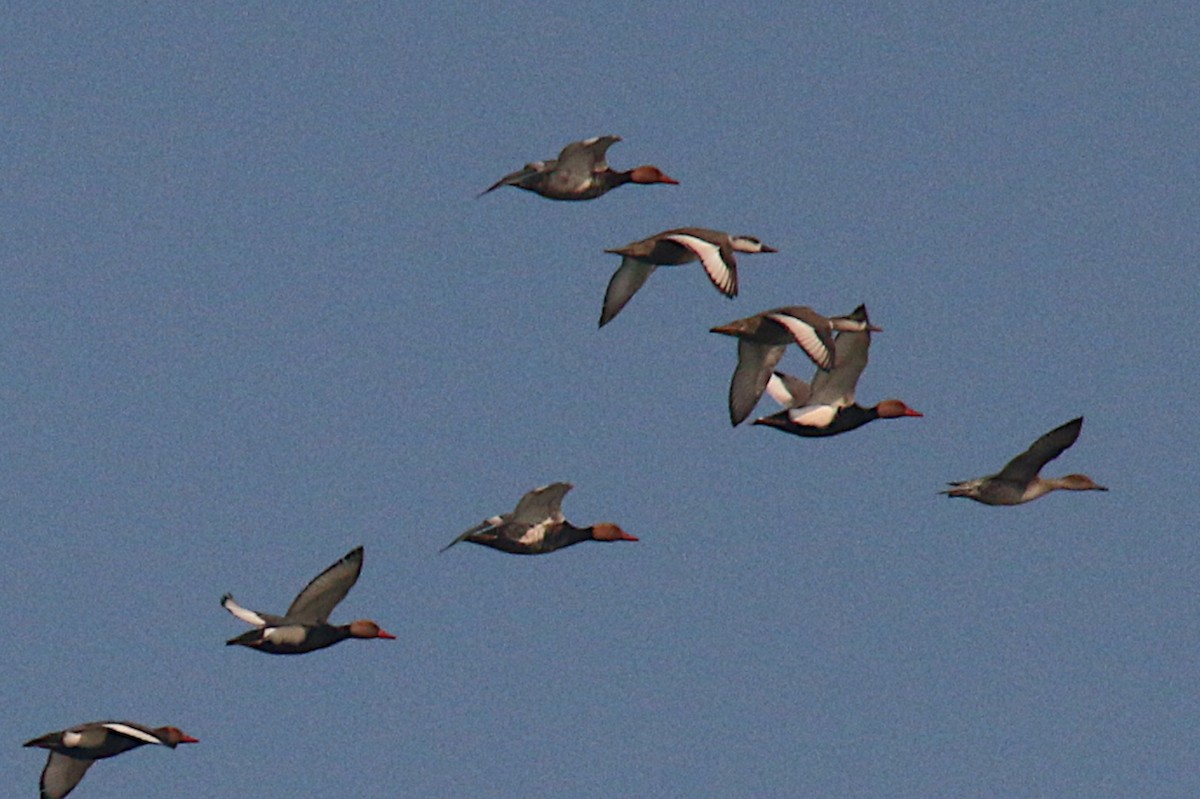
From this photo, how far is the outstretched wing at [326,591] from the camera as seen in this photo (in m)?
30.0

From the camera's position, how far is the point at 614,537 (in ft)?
105

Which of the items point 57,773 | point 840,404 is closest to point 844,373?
point 840,404

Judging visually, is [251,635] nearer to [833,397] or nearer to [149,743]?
[149,743]

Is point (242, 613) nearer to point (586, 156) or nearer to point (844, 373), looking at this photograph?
point (586, 156)

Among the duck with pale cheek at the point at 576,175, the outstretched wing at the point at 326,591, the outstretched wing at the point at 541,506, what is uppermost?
the duck with pale cheek at the point at 576,175

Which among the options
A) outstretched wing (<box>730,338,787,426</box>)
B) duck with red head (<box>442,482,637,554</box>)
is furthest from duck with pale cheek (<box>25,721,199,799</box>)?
outstretched wing (<box>730,338,787,426</box>)

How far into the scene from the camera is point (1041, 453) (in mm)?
31562

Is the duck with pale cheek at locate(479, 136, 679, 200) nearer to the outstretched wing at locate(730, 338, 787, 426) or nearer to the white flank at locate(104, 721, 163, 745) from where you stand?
the outstretched wing at locate(730, 338, 787, 426)

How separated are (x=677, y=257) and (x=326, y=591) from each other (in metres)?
6.62

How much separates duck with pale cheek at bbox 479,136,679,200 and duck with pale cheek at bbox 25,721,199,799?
831cm

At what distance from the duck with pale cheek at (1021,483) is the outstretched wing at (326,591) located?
313 inches

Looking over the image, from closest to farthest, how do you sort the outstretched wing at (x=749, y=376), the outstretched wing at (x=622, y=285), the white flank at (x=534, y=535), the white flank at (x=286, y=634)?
the white flank at (x=286, y=634), the white flank at (x=534, y=535), the outstretched wing at (x=749, y=376), the outstretched wing at (x=622, y=285)

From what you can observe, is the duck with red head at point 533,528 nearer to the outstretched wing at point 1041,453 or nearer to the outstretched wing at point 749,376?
the outstretched wing at point 749,376

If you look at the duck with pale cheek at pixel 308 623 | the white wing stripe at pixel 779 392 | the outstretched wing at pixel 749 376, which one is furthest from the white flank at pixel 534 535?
the white wing stripe at pixel 779 392
